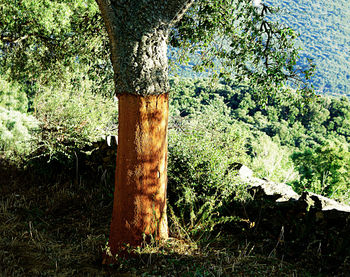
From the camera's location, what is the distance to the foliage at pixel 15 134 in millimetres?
6066

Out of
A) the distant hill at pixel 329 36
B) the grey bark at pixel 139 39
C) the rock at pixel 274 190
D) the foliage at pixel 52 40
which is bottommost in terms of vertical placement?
the rock at pixel 274 190

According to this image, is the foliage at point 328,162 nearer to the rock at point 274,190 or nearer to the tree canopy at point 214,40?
the rock at point 274,190

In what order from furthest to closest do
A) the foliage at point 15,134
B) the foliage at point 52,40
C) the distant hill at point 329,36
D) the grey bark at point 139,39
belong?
the distant hill at point 329,36, the foliage at point 15,134, the foliage at point 52,40, the grey bark at point 139,39

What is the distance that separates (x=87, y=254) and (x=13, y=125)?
5.91 metres

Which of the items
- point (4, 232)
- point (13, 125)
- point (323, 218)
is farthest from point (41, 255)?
point (13, 125)

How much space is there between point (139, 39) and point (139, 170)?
1183mm

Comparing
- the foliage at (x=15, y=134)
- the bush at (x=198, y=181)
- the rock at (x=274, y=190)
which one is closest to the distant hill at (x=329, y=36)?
the foliage at (x=15, y=134)

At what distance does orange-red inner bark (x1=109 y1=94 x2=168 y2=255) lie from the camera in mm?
2750

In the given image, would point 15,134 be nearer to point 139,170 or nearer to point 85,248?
point 85,248

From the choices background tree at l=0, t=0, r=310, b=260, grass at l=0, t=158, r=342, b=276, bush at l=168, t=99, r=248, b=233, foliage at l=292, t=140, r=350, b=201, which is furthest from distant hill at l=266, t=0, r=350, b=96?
grass at l=0, t=158, r=342, b=276

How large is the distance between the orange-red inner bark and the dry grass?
0.23 meters

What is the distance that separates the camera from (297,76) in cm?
427

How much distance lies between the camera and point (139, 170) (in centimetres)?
279

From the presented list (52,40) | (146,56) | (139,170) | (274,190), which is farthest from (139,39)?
(52,40)
